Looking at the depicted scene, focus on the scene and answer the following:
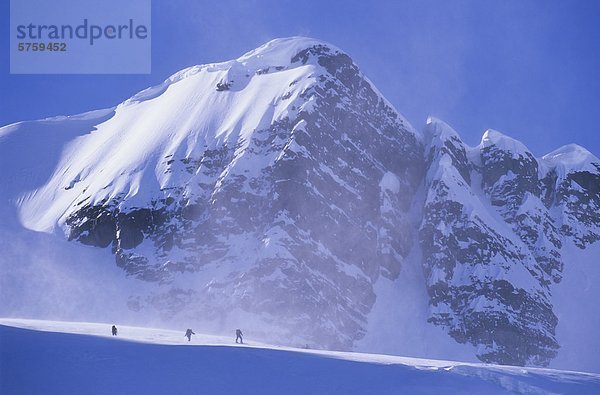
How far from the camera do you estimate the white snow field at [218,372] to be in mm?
27234

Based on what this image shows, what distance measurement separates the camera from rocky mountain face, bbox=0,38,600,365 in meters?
97.6

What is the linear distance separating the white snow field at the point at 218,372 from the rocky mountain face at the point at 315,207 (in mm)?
57428

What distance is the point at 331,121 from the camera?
122750 millimetres

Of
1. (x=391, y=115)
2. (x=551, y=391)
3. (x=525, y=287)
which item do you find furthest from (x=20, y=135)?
(x=551, y=391)

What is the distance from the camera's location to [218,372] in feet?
95.3

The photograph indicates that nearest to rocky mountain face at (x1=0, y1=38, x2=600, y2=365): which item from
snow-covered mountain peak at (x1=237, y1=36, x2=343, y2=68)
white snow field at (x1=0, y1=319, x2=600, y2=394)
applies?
snow-covered mountain peak at (x1=237, y1=36, x2=343, y2=68)

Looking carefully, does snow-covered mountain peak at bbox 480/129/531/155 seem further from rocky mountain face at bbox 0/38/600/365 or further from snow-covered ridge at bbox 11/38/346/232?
snow-covered ridge at bbox 11/38/346/232

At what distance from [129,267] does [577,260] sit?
6700 centimetres

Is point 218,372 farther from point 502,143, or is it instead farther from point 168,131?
point 502,143

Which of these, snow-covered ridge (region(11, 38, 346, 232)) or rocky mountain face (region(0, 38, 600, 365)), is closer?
rocky mountain face (region(0, 38, 600, 365))

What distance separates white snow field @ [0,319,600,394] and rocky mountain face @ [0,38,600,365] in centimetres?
5743

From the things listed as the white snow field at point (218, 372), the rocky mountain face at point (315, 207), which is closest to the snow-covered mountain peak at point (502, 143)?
the rocky mountain face at point (315, 207)

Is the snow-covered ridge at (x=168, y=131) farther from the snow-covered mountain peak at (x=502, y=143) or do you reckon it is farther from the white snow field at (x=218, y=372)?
the white snow field at (x=218, y=372)

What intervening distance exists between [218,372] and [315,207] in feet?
261
